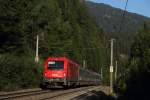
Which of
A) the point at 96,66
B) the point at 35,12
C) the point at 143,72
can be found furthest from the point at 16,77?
the point at 96,66

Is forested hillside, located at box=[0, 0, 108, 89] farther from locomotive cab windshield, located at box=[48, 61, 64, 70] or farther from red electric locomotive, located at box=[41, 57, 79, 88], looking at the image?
locomotive cab windshield, located at box=[48, 61, 64, 70]

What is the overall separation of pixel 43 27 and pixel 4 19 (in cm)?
2381

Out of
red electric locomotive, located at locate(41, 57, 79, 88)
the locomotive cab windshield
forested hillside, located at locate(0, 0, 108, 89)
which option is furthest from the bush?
the locomotive cab windshield

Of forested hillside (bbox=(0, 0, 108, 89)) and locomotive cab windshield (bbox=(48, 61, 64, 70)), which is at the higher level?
forested hillside (bbox=(0, 0, 108, 89))

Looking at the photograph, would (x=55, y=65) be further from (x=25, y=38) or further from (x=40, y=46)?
(x=40, y=46)

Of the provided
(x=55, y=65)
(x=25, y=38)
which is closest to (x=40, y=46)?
(x=25, y=38)

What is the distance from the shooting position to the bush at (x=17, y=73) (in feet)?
128

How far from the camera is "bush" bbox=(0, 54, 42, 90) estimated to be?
38938 millimetres

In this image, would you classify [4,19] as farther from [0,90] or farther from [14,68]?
[0,90]

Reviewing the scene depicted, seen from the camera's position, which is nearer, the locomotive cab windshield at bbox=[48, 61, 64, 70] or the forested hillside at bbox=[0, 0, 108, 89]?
the forested hillside at bbox=[0, 0, 108, 89]

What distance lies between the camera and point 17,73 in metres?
42.7

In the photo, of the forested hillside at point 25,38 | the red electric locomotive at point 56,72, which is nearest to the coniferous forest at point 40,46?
the forested hillside at point 25,38

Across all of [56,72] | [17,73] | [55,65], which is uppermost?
[55,65]

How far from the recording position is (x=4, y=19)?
54.5 metres
